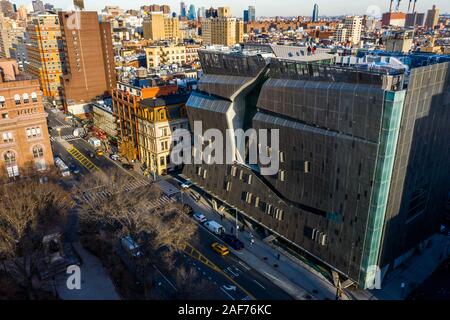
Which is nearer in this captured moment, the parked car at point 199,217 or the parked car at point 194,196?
the parked car at point 199,217

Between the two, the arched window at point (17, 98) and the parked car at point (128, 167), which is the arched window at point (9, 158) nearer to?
the arched window at point (17, 98)

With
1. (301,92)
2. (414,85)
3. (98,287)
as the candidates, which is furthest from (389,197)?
(98,287)

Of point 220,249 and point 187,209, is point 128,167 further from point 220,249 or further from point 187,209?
point 220,249

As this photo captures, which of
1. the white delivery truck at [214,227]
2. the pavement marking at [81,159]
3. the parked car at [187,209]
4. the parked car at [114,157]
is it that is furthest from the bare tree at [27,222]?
the parked car at [114,157]

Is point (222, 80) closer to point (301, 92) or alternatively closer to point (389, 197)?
point (301, 92)

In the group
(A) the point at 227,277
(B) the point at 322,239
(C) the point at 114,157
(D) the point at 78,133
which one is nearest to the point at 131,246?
(A) the point at 227,277

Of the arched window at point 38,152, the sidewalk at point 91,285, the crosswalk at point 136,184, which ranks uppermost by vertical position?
the arched window at point 38,152

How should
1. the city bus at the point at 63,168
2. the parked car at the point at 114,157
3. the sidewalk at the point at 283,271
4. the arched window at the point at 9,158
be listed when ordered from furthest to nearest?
1. the parked car at the point at 114,157
2. the city bus at the point at 63,168
3. the arched window at the point at 9,158
4. the sidewalk at the point at 283,271
